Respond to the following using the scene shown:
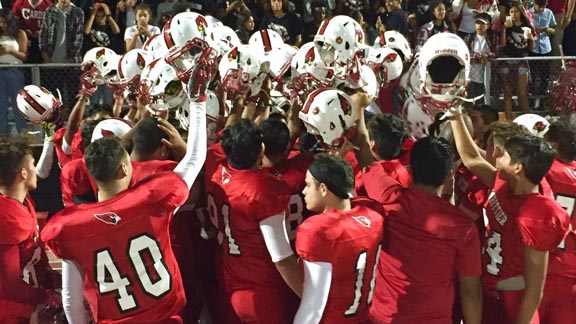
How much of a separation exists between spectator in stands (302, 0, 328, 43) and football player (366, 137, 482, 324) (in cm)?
688

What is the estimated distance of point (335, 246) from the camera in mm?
3521

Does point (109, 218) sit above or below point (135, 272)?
above

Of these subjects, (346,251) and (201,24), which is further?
(201,24)

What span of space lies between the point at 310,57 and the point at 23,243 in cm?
206

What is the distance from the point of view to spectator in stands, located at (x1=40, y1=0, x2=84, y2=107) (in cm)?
929

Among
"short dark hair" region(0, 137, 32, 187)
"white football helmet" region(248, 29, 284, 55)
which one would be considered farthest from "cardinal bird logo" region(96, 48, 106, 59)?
"short dark hair" region(0, 137, 32, 187)

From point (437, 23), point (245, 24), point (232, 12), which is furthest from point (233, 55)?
point (437, 23)

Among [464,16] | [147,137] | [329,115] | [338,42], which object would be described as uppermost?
[338,42]

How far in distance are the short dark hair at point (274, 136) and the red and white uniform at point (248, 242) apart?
0.89 feet

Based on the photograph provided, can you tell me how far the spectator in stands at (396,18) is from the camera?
37.1 ft

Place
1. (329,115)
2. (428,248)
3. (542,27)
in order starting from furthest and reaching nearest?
(542,27), (329,115), (428,248)

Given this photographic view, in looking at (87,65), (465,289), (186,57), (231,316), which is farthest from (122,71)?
(465,289)

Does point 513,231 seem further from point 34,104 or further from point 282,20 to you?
point 282,20

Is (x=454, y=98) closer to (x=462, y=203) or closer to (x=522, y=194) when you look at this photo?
(x=522, y=194)
